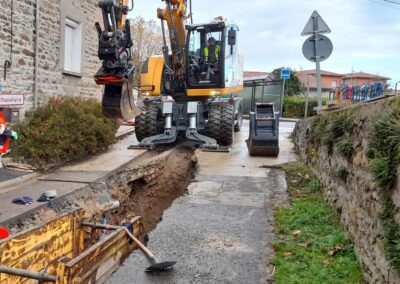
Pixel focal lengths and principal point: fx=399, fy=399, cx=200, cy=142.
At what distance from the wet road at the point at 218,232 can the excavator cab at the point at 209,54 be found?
3.36 m

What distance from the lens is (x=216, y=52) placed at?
10.8 m

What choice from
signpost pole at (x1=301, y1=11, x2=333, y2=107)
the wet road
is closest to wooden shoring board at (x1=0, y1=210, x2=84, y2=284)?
the wet road

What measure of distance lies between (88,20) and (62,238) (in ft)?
33.6

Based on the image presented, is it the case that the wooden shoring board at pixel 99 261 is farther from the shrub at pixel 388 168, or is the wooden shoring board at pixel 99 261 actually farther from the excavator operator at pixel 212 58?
the excavator operator at pixel 212 58

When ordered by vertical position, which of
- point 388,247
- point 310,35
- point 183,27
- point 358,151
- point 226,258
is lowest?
point 226,258

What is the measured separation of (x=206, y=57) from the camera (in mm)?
10812

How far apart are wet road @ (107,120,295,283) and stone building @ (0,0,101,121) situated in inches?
157

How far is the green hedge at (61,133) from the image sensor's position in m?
8.11

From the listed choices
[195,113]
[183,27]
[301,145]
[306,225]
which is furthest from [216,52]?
[306,225]

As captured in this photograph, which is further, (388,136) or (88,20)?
(88,20)

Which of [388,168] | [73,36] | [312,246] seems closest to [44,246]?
[312,246]

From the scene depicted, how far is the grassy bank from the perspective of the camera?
11.9 ft

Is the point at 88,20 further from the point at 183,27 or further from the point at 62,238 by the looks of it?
the point at 62,238

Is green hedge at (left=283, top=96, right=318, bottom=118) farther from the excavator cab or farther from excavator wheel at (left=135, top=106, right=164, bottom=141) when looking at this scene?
excavator wheel at (left=135, top=106, right=164, bottom=141)
